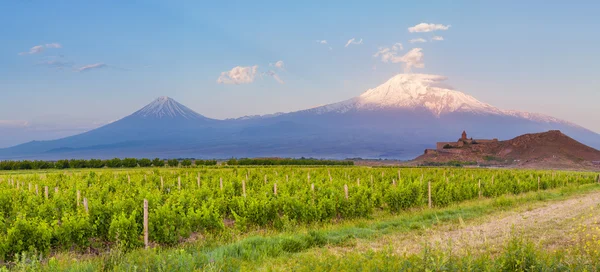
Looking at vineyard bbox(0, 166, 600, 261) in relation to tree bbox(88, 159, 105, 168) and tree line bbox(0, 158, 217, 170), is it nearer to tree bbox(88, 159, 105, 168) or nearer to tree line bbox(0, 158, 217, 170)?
tree bbox(88, 159, 105, 168)

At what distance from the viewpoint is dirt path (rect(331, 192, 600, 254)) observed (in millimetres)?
12156

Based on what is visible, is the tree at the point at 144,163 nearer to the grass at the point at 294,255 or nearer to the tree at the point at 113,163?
the tree at the point at 113,163

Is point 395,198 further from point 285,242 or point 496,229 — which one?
point 285,242

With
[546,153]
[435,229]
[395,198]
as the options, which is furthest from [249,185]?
[546,153]

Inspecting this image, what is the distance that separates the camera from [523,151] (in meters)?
121

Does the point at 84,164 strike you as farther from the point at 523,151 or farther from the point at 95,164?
the point at 523,151

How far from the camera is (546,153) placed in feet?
376

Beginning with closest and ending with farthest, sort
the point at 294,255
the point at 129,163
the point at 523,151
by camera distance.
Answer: the point at 294,255, the point at 129,163, the point at 523,151

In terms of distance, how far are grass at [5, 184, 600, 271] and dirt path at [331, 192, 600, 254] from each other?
0.59 metres

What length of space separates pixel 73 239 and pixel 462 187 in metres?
22.5

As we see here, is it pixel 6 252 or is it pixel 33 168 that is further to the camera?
pixel 33 168

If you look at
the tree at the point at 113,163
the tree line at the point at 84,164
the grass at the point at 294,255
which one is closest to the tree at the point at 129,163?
the tree line at the point at 84,164

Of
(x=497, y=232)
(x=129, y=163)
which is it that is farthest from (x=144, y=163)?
(x=497, y=232)

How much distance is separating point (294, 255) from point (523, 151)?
124364mm
